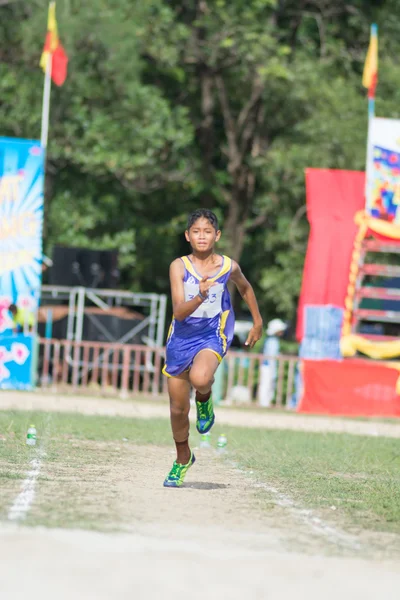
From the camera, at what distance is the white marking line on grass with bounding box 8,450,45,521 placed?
6.40 meters

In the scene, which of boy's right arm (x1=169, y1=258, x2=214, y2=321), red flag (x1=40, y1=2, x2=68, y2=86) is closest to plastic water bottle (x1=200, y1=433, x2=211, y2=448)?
boy's right arm (x1=169, y1=258, x2=214, y2=321)

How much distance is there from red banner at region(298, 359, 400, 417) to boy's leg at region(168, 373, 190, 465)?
537 inches

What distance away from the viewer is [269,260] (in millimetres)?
31406

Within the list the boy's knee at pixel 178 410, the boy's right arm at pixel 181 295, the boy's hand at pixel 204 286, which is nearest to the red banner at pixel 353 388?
the boy's knee at pixel 178 410

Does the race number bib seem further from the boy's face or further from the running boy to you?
the boy's face

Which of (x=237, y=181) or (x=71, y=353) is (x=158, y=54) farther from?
(x=71, y=353)

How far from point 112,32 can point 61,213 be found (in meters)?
4.33

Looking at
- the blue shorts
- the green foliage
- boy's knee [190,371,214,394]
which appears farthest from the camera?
the green foliage

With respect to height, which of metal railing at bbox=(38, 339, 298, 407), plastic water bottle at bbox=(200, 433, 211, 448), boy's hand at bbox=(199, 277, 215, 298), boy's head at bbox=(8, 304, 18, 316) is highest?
boy's hand at bbox=(199, 277, 215, 298)

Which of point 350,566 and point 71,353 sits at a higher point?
point 350,566

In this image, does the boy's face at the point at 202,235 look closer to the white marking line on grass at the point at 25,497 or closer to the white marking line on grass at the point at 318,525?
the white marking line on grass at the point at 318,525

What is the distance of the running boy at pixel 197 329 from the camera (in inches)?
324

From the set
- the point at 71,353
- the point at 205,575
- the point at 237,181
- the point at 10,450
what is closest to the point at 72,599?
the point at 205,575

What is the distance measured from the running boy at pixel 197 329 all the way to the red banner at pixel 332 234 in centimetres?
1476
